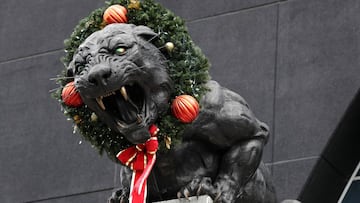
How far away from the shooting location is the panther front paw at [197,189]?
10.1 m

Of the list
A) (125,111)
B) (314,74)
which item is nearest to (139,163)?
(125,111)

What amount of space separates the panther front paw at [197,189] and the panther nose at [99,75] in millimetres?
1143

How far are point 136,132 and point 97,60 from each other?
0.56 m

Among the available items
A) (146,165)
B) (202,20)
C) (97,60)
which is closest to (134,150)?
(146,165)

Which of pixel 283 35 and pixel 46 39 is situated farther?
pixel 46 39

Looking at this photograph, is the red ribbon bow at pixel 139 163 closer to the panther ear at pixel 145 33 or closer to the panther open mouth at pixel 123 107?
the panther open mouth at pixel 123 107

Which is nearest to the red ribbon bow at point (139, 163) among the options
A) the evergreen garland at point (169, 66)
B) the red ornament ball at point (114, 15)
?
the evergreen garland at point (169, 66)

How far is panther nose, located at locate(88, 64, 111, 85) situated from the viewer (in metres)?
9.45

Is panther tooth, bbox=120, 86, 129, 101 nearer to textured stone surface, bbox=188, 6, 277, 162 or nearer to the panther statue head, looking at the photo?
the panther statue head

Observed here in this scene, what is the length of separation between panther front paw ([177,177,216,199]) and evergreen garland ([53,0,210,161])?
0.34m

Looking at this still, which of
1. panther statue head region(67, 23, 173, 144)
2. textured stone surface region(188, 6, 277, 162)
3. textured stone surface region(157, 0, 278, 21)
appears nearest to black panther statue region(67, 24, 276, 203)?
panther statue head region(67, 23, 173, 144)

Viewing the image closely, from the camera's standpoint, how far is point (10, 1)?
18.2m

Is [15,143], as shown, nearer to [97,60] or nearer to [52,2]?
[52,2]

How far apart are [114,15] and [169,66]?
55cm
